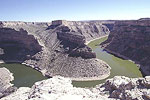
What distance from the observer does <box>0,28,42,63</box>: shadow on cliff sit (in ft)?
293

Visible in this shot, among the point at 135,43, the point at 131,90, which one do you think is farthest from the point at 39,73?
the point at 135,43

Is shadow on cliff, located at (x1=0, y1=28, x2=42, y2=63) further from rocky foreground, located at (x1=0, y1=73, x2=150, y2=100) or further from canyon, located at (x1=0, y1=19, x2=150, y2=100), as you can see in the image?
rocky foreground, located at (x1=0, y1=73, x2=150, y2=100)

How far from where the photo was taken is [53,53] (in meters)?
84.8

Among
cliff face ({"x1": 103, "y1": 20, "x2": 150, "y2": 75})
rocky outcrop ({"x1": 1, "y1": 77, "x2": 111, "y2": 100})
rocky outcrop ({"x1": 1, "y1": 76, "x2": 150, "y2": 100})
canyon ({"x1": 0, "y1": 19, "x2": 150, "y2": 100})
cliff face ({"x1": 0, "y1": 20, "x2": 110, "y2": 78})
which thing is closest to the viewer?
rocky outcrop ({"x1": 1, "y1": 76, "x2": 150, "y2": 100})

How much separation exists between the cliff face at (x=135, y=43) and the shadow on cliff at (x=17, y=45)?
4715 centimetres

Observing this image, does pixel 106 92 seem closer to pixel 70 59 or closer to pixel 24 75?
pixel 70 59

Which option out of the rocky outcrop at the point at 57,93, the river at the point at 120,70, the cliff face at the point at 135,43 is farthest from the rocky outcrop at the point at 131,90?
the cliff face at the point at 135,43

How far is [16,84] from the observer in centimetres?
6103

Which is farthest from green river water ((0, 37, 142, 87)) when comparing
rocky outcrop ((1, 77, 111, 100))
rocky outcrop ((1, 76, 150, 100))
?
rocky outcrop ((1, 77, 111, 100))

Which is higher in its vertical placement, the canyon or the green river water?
the canyon

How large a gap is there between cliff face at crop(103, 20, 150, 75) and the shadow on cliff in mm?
47154

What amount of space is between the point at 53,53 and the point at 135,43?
4618 cm

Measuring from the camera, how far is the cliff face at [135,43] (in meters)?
81.3

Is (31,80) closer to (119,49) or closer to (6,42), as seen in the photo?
(6,42)
